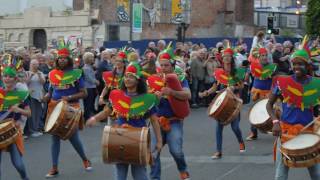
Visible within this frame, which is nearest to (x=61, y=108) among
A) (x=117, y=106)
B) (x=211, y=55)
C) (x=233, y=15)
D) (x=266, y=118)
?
(x=117, y=106)

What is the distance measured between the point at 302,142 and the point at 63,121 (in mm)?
3918

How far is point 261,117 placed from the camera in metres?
10.9

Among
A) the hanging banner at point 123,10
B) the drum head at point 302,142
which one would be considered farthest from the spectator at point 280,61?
the hanging banner at point 123,10

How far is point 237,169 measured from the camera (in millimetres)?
9945

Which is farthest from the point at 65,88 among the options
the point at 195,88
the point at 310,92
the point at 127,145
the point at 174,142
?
the point at 195,88

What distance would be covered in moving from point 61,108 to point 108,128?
2454mm

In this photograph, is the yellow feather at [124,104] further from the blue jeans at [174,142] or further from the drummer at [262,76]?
the drummer at [262,76]

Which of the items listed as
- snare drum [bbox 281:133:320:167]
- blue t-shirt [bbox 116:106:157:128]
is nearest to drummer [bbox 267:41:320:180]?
snare drum [bbox 281:133:320:167]

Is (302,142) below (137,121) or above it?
below

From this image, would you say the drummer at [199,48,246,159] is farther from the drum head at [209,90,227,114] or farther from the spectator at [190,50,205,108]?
Answer: the spectator at [190,50,205,108]

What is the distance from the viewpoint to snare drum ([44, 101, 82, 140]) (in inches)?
365

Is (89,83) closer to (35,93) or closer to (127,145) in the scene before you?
(35,93)

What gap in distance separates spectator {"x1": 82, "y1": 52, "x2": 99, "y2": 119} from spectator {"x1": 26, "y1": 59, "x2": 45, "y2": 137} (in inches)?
66.0

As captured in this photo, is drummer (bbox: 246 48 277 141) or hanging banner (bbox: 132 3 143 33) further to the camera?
hanging banner (bbox: 132 3 143 33)
